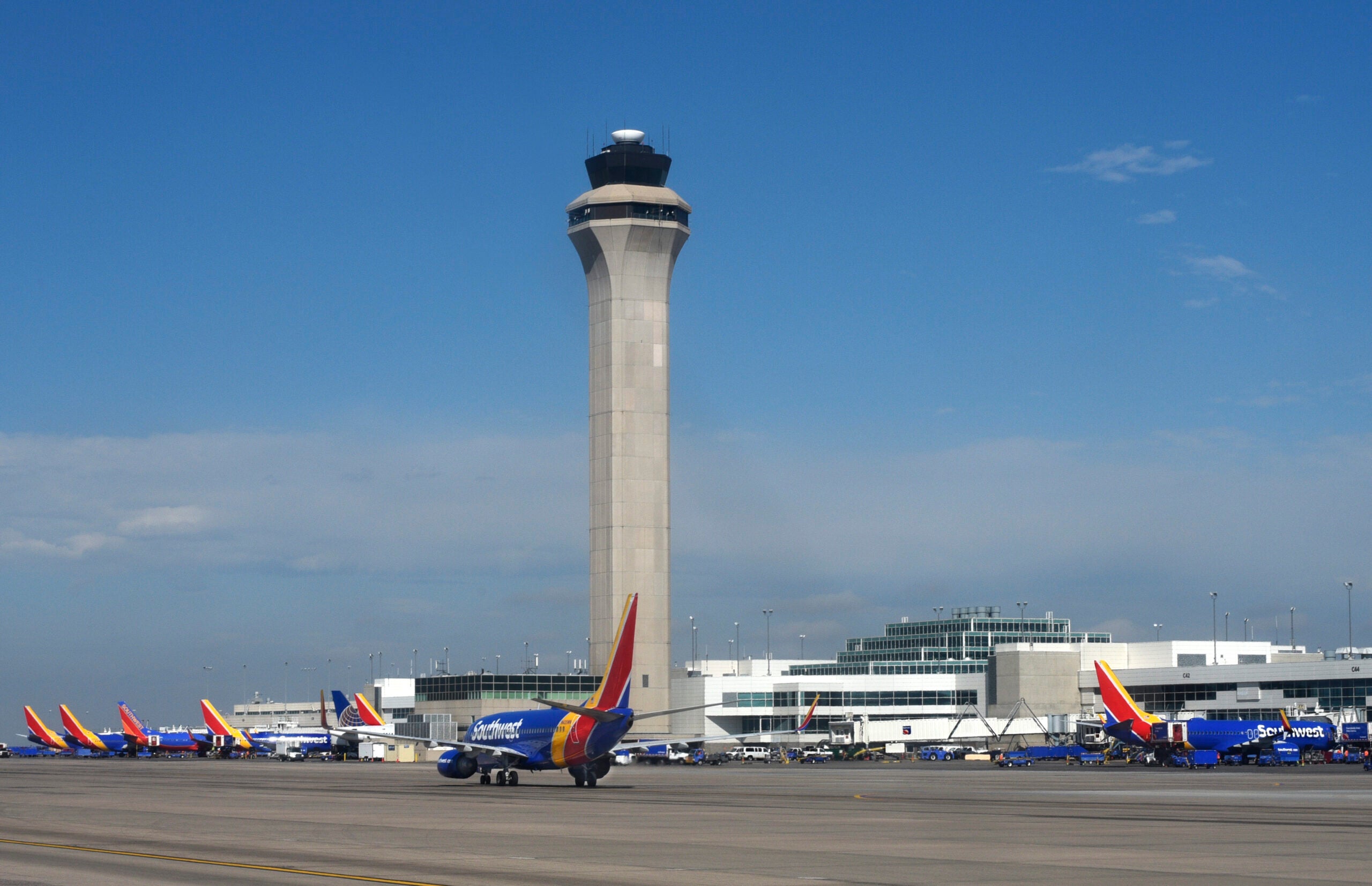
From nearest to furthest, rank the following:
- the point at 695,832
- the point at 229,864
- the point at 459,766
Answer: the point at 229,864 < the point at 695,832 < the point at 459,766

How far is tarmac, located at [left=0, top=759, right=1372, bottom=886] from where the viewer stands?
92.6ft

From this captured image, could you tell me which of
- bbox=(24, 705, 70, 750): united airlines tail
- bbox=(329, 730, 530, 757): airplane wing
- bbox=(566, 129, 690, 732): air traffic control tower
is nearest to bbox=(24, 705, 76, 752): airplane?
bbox=(24, 705, 70, 750): united airlines tail

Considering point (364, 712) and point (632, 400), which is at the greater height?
point (632, 400)

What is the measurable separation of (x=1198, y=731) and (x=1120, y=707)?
19.7 feet

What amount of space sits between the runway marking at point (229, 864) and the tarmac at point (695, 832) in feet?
0.39

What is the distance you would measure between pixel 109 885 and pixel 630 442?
460 feet

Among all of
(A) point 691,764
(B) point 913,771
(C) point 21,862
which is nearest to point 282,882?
(C) point 21,862

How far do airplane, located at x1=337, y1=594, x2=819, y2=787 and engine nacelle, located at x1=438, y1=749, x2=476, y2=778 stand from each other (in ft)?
0.09

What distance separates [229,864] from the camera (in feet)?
98.4

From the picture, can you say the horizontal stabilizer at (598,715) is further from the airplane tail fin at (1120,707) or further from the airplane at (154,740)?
the airplane at (154,740)

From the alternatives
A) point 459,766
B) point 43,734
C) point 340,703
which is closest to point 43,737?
point 43,734

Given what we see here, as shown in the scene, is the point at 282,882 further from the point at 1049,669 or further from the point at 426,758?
the point at 1049,669

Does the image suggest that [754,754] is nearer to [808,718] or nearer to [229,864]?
[808,718]

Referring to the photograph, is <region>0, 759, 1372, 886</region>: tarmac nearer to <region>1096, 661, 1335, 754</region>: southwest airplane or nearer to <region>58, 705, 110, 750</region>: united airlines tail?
<region>1096, 661, 1335, 754</region>: southwest airplane
